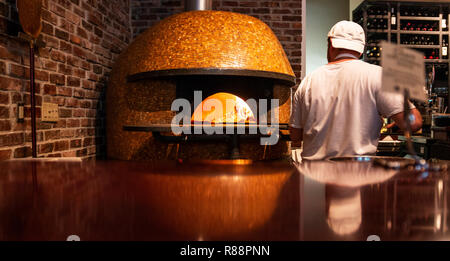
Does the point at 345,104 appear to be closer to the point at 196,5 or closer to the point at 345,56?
the point at 345,56

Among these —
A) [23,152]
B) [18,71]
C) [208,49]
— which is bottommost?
[23,152]

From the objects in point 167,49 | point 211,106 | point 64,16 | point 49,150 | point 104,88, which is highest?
point 64,16

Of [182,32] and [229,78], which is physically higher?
[182,32]

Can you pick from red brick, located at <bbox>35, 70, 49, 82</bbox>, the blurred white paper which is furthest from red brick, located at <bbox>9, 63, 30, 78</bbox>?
the blurred white paper

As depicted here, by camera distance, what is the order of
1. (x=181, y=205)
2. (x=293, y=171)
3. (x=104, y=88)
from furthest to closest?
(x=104, y=88)
(x=293, y=171)
(x=181, y=205)

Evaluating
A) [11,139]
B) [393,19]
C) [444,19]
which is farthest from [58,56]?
[444,19]

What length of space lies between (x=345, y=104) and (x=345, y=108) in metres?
0.02

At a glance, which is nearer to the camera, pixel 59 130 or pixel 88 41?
pixel 59 130

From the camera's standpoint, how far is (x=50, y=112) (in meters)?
2.19

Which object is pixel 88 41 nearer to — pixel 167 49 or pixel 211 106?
pixel 167 49

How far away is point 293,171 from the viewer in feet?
2.68
